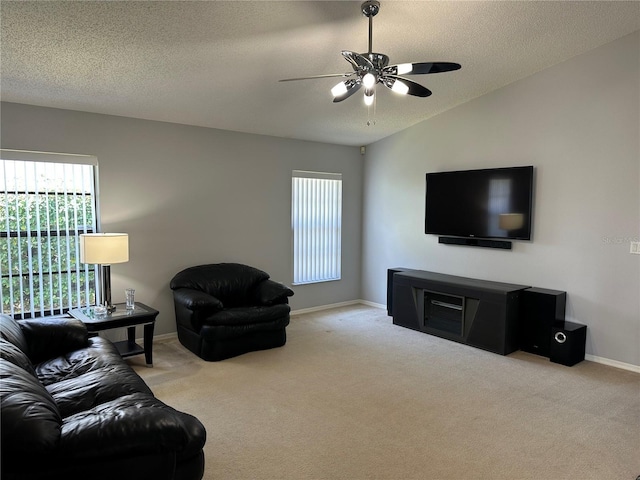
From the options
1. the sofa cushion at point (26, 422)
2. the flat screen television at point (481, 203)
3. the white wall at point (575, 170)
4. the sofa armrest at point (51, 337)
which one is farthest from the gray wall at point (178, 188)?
the sofa cushion at point (26, 422)

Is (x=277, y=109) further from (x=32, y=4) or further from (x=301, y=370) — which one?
(x=301, y=370)

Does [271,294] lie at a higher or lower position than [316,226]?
lower

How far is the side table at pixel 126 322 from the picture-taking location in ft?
12.4

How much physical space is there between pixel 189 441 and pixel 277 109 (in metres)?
3.74

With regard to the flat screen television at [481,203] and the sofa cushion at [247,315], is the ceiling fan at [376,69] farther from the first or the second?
the sofa cushion at [247,315]

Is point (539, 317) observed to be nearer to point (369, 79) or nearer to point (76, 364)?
point (369, 79)

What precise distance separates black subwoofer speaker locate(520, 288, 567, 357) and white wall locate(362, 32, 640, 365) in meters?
0.22

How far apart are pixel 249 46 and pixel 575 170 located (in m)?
3.44

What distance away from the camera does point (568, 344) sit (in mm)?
4109

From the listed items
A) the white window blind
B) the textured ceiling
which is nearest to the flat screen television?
the textured ceiling

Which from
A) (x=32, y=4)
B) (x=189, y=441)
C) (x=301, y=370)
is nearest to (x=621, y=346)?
(x=301, y=370)

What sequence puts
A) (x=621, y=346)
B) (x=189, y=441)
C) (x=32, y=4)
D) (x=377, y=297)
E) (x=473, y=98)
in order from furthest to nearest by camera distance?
(x=377, y=297)
(x=473, y=98)
(x=621, y=346)
(x=32, y=4)
(x=189, y=441)

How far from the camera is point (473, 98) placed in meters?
5.16

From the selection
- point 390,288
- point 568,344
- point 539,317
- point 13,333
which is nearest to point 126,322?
point 13,333
